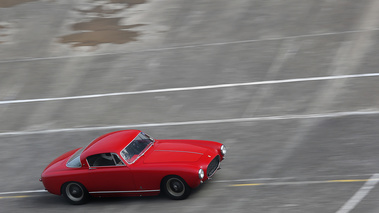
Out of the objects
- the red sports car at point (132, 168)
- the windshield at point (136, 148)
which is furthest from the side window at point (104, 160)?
the windshield at point (136, 148)

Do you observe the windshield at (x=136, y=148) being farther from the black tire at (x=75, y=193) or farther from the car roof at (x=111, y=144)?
the black tire at (x=75, y=193)

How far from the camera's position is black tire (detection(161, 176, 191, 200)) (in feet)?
30.7

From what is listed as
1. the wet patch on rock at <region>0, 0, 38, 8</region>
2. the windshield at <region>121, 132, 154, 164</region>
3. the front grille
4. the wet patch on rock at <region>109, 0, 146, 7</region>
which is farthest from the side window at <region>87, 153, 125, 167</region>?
the wet patch on rock at <region>0, 0, 38, 8</region>

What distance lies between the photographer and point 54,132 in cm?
1478

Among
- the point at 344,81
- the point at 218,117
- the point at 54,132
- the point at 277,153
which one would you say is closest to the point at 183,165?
the point at 277,153

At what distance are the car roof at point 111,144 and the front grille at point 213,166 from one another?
1.80m

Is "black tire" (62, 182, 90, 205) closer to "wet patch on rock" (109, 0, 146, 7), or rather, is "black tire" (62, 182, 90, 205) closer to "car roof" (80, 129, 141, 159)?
"car roof" (80, 129, 141, 159)

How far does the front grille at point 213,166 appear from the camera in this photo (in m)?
9.63

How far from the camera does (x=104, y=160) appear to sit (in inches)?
390

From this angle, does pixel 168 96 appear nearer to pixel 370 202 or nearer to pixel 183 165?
pixel 183 165

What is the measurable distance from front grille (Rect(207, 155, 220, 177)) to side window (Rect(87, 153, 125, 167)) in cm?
174

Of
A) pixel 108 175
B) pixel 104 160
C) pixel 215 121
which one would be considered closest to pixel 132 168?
pixel 108 175

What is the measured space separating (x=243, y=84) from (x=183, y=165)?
703 centimetres

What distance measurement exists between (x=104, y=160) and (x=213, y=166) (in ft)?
7.29
